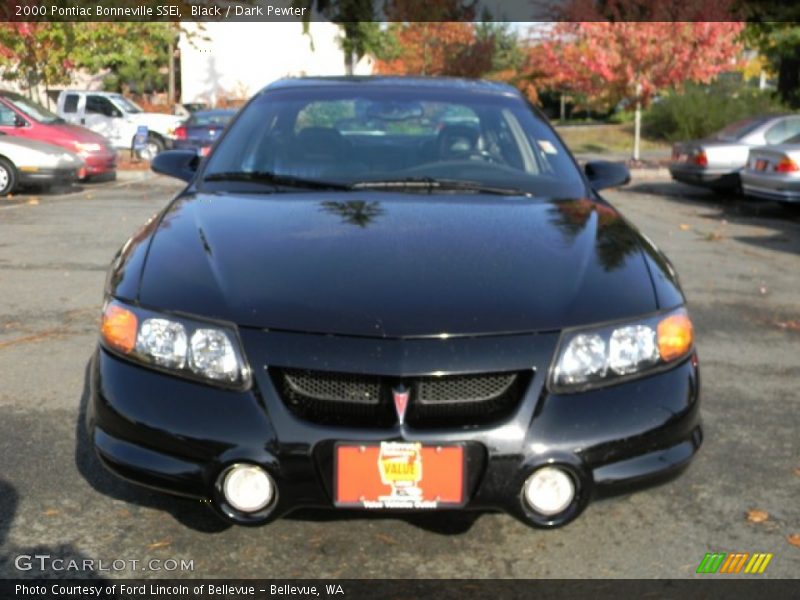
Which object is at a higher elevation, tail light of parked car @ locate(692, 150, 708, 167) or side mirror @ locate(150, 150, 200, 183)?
side mirror @ locate(150, 150, 200, 183)

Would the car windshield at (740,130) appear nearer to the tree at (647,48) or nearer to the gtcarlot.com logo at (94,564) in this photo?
the tree at (647,48)

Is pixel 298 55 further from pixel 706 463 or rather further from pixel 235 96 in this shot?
pixel 706 463

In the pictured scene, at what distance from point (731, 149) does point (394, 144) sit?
1320cm

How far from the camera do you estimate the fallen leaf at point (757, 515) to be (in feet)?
11.8

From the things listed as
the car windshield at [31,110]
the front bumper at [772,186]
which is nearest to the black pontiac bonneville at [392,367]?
the front bumper at [772,186]

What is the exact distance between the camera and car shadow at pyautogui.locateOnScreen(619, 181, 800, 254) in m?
11.5

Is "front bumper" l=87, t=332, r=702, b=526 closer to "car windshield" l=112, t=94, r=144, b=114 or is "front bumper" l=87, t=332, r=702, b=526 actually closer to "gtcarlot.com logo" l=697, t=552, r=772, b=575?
"gtcarlot.com logo" l=697, t=552, r=772, b=575

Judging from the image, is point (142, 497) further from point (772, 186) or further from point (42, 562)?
point (772, 186)

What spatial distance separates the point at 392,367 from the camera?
2812 millimetres

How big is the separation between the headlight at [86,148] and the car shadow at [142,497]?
1438cm

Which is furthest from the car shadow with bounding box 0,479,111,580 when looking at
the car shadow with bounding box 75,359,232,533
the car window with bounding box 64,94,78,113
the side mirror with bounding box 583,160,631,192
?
the car window with bounding box 64,94,78,113

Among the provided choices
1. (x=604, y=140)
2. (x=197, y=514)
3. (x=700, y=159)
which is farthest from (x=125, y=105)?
(x=197, y=514)

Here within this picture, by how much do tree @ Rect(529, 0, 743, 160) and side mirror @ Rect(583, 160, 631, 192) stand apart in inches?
750

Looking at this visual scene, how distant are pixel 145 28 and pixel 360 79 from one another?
2149 cm
